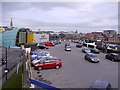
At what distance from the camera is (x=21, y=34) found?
73.7 meters

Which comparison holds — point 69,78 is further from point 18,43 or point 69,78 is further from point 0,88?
point 18,43

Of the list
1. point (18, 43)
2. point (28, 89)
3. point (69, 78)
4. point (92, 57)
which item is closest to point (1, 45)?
point (18, 43)

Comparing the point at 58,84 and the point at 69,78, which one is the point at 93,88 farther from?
→ the point at 69,78

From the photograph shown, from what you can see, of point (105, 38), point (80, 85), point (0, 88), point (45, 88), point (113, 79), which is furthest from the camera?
point (105, 38)

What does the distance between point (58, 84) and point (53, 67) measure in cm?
846

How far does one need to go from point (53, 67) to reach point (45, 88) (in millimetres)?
13657

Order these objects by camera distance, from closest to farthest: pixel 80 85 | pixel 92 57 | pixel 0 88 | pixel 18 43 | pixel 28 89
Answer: pixel 28 89 → pixel 0 88 → pixel 80 85 → pixel 92 57 → pixel 18 43

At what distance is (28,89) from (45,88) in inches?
82.0

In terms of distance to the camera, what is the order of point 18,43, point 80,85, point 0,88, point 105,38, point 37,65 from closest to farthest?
point 0,88 → point 80,85 → point 37,65 → point 18,43 → point 105,38

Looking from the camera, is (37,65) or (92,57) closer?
(37,65)

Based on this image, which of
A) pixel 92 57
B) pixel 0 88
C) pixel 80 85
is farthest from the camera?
pixel 92 57

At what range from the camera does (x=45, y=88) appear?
42.4 ft

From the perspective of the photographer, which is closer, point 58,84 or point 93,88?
point 93,88

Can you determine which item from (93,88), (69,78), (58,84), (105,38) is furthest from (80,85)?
(105,38)
